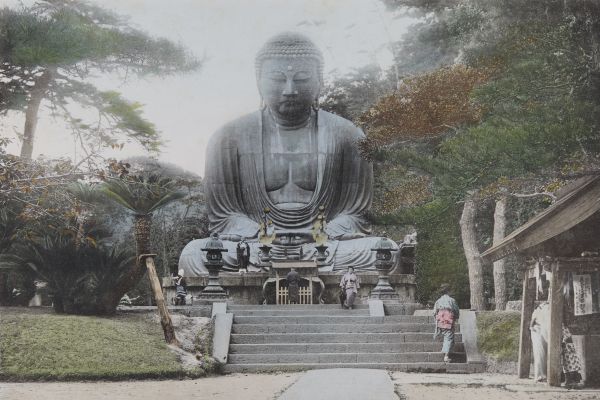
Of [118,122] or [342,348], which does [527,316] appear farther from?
[118,122]

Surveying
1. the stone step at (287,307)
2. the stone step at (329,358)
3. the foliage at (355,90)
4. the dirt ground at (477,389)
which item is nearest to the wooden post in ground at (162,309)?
the stone step at (329,358)

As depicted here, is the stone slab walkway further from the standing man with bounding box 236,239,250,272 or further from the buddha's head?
the buddha's head

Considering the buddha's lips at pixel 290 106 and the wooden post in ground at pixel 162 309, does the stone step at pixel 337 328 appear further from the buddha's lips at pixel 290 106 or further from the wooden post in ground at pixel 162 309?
the buddha's lips at pixel 290 106

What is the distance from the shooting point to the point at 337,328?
508 inches

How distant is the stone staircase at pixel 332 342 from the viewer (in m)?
11.7

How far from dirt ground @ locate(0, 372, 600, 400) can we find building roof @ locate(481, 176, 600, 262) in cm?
154

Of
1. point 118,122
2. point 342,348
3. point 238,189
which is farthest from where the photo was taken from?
point 238,189

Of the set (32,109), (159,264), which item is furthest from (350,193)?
(32,109)

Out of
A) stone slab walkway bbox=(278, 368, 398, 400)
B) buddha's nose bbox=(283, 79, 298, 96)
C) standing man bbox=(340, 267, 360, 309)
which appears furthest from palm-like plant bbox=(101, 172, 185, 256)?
buddha's nose bbox=(283, 79, 298, 96)

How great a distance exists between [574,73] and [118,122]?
6.01 m

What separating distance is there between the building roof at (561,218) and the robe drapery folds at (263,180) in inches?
360

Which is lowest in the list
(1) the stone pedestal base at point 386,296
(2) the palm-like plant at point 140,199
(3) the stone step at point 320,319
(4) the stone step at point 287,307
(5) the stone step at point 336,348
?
(5) the stone step at point 336,348

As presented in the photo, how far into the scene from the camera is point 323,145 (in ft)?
63.4

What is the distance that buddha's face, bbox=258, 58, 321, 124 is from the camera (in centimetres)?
1903
